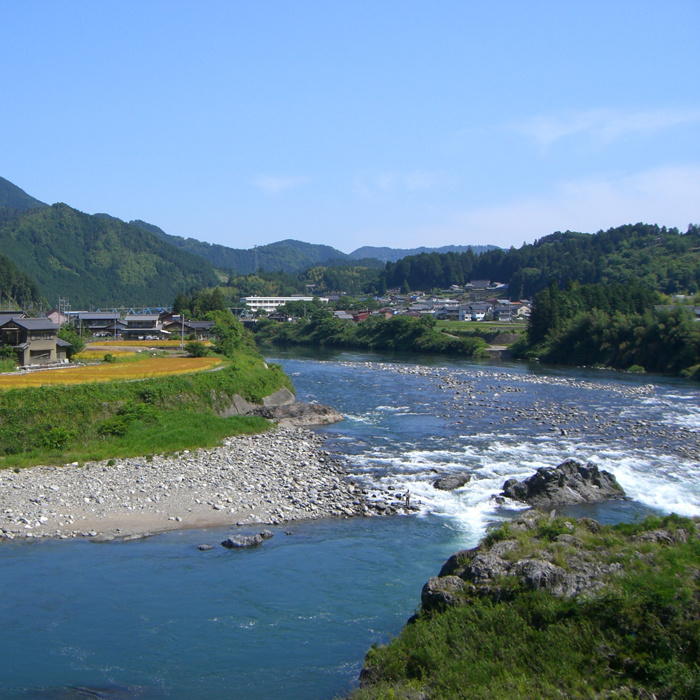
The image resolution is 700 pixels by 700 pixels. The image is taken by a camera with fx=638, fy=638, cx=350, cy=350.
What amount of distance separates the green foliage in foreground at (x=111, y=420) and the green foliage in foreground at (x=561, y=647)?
13.6m

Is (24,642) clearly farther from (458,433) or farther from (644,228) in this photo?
(644,228)

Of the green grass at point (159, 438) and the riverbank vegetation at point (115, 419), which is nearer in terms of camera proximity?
the green grass at point (159, 438)

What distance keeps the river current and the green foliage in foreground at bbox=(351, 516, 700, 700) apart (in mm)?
1245

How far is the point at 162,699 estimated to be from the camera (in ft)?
27.1

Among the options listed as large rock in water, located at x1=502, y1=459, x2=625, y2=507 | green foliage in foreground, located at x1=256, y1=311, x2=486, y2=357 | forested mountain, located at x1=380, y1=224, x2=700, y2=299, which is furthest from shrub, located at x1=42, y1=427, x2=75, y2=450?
forested mountain, located at x1=380, y1=224, x2=700, y2=299

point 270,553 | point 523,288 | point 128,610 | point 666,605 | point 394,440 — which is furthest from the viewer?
point 523,288

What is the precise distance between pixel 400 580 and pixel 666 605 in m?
4.85

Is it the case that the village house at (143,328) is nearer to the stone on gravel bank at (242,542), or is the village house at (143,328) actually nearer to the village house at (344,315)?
the village house at (344,315)

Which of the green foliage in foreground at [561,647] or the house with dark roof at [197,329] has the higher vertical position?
the house with dark roof at [197,329]

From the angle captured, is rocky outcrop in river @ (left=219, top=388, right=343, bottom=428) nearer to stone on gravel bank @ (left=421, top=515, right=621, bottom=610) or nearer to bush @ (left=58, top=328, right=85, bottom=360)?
bush @ (left=58, top=328, right=85, bottom=360)

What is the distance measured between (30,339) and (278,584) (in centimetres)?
2718

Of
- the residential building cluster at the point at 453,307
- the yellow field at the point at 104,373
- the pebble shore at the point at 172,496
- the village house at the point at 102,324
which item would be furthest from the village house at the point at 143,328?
the pebble shore at the point at 172,496

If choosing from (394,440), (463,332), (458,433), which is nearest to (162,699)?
(394,440)

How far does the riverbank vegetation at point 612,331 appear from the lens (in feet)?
157
